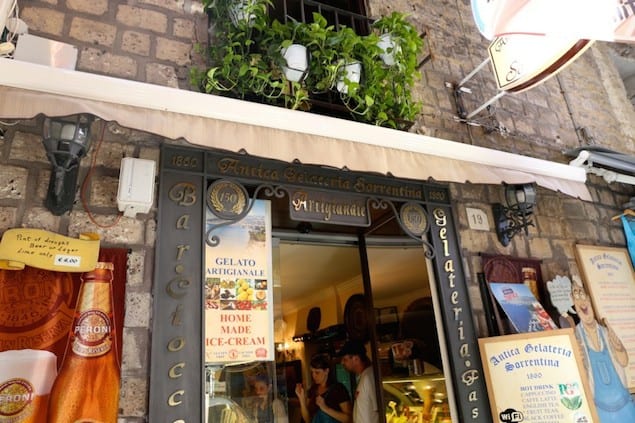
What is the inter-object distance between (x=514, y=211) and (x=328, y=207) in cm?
194

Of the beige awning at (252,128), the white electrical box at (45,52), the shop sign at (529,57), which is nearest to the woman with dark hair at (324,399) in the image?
the beige awning at (252,128)

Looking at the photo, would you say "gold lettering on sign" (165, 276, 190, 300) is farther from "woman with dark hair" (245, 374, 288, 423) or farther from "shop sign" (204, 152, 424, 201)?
"woman with dark hair" (245, 374, 288, 423)

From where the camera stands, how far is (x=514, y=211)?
420 centimetres

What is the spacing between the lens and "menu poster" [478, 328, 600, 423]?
3119 millimetres

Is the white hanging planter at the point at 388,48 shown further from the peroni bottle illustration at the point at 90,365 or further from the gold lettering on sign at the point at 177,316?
the peroni bottle illustration at the point at 90,365

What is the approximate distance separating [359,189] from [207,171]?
3.99 feet

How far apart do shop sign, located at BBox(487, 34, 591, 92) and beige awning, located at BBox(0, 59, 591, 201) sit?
0.70 meters

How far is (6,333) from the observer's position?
2.26m

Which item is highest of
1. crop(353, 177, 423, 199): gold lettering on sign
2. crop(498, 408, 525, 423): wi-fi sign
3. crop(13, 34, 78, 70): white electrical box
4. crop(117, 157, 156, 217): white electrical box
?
crop(13, 34, 78, 70): white electrical box

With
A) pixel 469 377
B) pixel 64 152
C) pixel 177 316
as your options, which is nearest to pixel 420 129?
pixel 469 377

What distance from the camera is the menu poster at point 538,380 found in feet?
10.2

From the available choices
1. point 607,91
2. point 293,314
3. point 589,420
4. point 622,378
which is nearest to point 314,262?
point 293,314

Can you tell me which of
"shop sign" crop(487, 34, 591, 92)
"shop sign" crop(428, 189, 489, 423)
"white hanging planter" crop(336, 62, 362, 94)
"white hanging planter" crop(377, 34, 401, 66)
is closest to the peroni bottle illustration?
"white hanging planter" crop(336, 62, 362, 94)

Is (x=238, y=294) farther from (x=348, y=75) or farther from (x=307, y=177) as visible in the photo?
(x=348, y=75)
